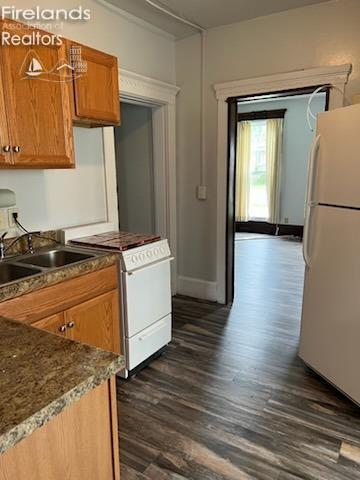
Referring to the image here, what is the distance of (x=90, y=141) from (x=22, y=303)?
5.01 feet

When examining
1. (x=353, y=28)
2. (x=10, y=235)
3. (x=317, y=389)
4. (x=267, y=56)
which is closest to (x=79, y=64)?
(x=10, y=235)

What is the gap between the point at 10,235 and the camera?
7.36ft

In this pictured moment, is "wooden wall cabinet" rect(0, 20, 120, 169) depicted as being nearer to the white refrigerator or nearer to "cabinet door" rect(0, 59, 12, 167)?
"cabinet door" rect(0, 59, 12, 167)

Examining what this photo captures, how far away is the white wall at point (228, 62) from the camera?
9.14 ft

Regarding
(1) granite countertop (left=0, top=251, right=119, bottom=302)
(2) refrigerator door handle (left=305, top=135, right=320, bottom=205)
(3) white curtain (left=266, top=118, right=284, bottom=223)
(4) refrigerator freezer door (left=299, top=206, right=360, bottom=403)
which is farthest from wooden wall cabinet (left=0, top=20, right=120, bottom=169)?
(3) white curtain (left=266, top=118, right=284, bottom=223)

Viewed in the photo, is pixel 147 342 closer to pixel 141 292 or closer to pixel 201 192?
pixel 141 292

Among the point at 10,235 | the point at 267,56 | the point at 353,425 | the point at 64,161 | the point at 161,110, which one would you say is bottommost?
the point at 353,425

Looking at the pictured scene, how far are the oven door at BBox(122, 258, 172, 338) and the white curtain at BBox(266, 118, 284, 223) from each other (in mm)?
5217

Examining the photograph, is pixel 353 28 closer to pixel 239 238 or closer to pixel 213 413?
pixel 213 413

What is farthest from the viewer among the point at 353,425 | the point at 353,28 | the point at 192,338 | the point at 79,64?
the point at 192,338

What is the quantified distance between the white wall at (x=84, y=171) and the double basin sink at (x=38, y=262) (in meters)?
0.26

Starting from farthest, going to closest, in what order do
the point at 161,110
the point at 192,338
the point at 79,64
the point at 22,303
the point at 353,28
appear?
the point at 161,110 < the point at 192,338 < the point at 353,28 < the point at 79,64 < the point at 22,303

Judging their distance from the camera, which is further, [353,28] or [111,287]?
[353,28]

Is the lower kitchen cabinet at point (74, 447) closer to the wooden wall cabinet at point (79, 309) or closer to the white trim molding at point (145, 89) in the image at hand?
the wooden wall cabinet at point (79, 309)
